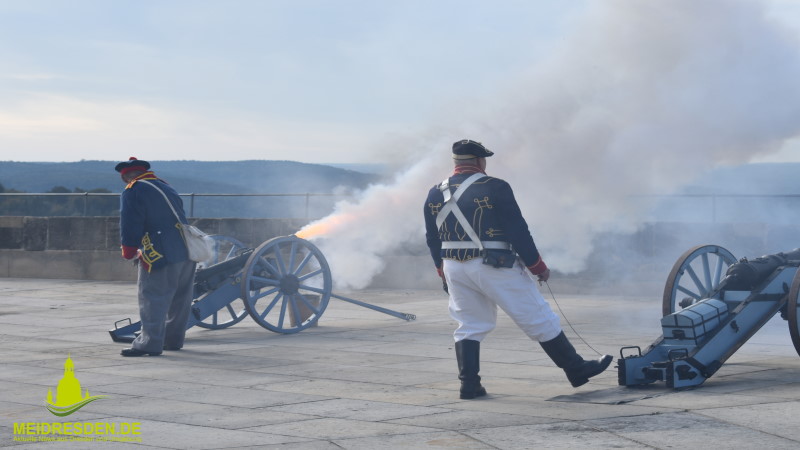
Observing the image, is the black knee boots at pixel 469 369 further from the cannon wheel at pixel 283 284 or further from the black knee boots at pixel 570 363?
the cannon wheel at pixel 283 284

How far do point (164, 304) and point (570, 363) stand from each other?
12.3ft

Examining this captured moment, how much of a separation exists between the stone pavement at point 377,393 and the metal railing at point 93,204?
278 inches

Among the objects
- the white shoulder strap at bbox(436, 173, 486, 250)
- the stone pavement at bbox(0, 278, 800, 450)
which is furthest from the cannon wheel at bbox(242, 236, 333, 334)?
the white shoulder strap at bbox(436, 173, 486, 250)

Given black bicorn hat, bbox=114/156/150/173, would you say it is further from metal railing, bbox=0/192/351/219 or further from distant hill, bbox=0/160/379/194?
distant hill, bbox=0/160/379/194

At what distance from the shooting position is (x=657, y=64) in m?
11.5

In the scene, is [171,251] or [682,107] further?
[682,107]

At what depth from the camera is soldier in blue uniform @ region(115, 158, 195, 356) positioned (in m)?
8.98

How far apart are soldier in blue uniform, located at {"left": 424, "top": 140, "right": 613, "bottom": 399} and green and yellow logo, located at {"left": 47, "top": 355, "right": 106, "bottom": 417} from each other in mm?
2234

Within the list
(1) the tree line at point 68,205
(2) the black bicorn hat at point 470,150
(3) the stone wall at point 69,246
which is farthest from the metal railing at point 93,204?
(2) the black bicorn hat at point 470,150

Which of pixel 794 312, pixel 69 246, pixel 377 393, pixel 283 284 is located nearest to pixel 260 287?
pixel 283 284

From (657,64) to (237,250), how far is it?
4.73m

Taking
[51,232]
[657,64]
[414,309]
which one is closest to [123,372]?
[414,309]

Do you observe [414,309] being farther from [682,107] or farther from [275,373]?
[275,373]

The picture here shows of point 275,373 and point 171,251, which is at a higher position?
point 171,251
